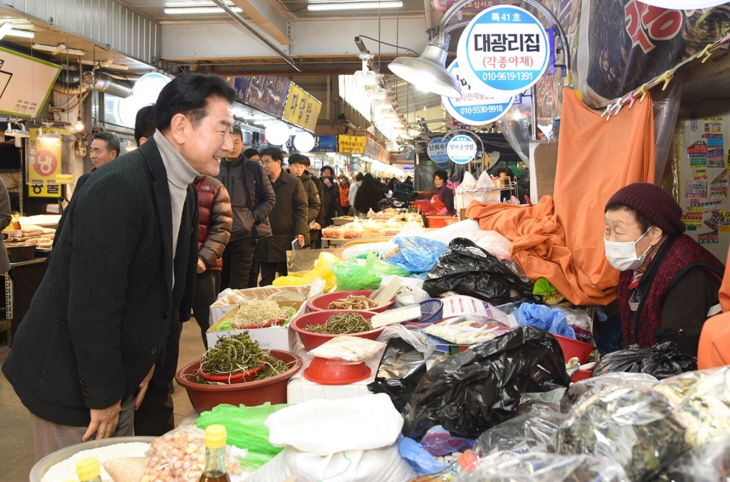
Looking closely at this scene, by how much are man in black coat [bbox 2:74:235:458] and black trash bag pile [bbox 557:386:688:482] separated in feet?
4.80

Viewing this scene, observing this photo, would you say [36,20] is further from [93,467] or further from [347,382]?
[93,467]

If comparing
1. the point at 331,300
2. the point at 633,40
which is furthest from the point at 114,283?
the point at 633,40

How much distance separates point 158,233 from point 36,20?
21.9ft

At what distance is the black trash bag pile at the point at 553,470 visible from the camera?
0.89 meters

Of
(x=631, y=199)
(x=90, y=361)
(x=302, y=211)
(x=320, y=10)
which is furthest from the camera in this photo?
(x=320, y=10)

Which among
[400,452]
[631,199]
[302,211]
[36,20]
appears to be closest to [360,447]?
[400,452]

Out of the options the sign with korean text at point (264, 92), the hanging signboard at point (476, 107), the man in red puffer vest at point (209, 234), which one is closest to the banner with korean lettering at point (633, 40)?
the hanging signboard at point (476, 107)

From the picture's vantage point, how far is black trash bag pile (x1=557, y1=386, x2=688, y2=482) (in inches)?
37.4

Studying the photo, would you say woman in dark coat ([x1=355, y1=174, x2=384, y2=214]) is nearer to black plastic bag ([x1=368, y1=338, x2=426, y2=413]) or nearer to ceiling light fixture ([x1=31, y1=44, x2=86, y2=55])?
ceiling light fixture ([x1=31, y1=44, x2=86, y2=55])

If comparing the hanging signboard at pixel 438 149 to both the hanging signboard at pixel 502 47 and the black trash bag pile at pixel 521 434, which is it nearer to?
the hanging signboard at pixel 502 47

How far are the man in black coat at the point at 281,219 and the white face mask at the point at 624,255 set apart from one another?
502 cm

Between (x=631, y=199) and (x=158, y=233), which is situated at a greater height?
(x=631, y=199)

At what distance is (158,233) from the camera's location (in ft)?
6.46

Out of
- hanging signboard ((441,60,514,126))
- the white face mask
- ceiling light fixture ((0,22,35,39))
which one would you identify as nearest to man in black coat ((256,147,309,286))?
hanging signboard ((441,60,514,126))
